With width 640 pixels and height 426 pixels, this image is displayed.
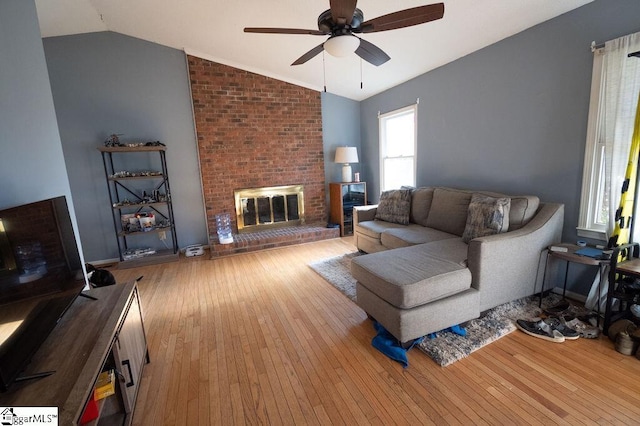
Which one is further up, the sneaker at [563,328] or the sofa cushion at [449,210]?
the sofa cushion at [449,210]

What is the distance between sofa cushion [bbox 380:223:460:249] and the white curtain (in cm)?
115

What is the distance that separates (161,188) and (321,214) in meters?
2.65

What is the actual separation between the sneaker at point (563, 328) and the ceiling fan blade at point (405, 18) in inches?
90.2

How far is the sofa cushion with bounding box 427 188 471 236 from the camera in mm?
2969

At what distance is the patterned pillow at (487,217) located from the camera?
7.80 ft

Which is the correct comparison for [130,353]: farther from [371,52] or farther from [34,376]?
[371,52]

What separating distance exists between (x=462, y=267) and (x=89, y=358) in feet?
7.23

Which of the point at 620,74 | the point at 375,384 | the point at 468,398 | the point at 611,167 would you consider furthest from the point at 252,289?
the point at 620,74

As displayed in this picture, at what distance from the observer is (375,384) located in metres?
1.67

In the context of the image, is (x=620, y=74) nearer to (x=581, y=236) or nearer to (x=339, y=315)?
(x=581, y=236)

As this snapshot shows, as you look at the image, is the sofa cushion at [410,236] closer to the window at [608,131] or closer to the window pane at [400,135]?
the window at [608,131]

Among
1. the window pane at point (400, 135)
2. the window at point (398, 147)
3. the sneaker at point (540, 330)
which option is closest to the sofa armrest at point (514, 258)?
the sneaker at point (540, 330)

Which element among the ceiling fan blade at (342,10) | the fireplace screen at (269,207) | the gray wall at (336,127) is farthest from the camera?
the gray wall at (336,127)
